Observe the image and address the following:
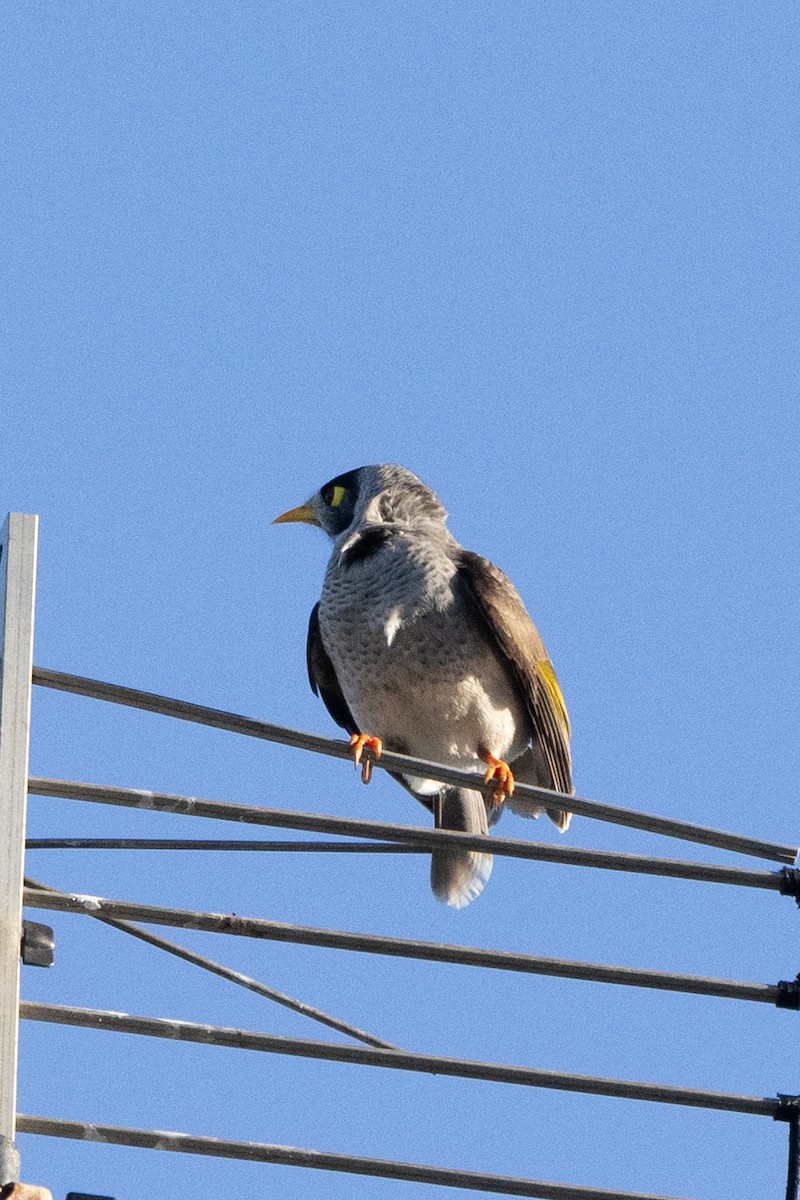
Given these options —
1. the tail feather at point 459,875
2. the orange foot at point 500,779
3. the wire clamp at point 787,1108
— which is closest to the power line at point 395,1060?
the wire clamp at point 787,1108

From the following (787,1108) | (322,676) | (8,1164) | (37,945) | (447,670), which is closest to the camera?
(8,1164)

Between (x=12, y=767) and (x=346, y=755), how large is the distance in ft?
2.94

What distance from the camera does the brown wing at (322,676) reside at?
26.2 feet

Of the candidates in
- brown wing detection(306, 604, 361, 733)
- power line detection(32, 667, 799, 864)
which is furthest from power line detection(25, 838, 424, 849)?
brown wing detection(306, 604, 361, 733)

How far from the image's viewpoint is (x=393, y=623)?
7.27 meters

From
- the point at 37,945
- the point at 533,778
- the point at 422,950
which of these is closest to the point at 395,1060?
the point at 422,950

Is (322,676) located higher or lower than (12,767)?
higher

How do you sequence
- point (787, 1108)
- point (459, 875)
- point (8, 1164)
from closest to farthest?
point (8, 1164) → point (787, 1108) → point (459, 875)

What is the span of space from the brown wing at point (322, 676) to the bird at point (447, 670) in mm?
294

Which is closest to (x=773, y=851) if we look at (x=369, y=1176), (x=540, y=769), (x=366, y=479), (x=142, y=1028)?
(x=369, y=1176)

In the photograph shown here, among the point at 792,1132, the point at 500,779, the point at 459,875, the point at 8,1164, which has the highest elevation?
the point at 500,779

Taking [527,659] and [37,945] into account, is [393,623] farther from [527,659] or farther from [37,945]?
[37,945]

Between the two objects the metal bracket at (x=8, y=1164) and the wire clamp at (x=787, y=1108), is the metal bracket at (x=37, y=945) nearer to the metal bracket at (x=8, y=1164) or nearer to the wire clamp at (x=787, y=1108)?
the metal bracket at (x=8, y=1164)

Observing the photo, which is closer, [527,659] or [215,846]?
[215,846]
